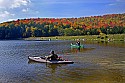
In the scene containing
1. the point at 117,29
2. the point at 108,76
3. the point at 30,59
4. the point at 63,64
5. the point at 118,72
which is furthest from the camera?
the point at 117,29

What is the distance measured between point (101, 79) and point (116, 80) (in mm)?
1747

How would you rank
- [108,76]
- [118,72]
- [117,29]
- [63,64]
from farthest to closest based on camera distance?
1. [117,29]
2. [63,64]
3. [118,72]
4. [108,76]

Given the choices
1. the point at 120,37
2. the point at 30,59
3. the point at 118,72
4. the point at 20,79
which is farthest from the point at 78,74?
the point at 120,37

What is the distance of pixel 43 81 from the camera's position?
31078mm

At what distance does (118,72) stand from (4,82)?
15.2m

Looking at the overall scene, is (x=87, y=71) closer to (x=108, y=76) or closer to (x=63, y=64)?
(x=108, y=76)

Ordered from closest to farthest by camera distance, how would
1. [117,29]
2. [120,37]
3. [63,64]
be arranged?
[63,64] → [120,37] → [117,29]

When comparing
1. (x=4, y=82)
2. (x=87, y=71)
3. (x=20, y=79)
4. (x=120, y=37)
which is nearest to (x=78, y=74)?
(x=87, y=71)

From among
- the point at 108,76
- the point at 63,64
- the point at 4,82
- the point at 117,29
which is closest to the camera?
the point at 4,82

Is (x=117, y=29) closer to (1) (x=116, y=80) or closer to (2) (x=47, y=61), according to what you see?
(2) (x=47, y=61)

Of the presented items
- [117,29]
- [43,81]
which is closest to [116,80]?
[43,81]

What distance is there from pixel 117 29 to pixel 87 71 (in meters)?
153

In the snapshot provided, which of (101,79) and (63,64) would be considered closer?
(101,79)

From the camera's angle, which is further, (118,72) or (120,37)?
(120,37)
